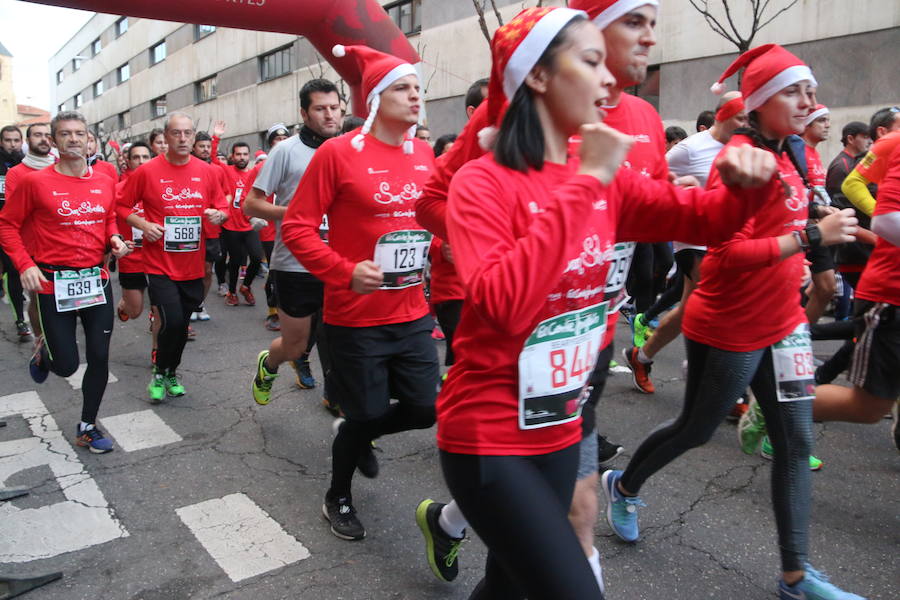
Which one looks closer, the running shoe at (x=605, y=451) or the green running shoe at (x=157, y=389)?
the running shoe at (x=605, y=451)

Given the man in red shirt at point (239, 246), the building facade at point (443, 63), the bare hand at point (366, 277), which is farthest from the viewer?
the building facade at point (443, 63)

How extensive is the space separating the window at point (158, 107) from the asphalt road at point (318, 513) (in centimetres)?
3912

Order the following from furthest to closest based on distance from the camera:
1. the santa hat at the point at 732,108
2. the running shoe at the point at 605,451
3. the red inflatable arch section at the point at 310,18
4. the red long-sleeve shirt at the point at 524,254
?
the red inflatable arch section at the point at 310,18 → the santa hat at the point at 732,108 → the running shoe at the point at 605,451 → the red long-sleeve shirt at the point at 524,254

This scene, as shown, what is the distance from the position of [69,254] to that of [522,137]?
383 centimetres

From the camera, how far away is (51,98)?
69.6m

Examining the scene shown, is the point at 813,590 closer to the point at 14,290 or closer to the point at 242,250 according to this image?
the point at 14,290

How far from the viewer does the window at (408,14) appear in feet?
70.6

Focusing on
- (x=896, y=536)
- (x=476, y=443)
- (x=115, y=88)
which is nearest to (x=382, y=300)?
(x=476, y=443)

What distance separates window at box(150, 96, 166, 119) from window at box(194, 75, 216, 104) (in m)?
5.70

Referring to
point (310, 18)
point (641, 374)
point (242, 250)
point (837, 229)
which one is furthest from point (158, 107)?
point (837, 229)

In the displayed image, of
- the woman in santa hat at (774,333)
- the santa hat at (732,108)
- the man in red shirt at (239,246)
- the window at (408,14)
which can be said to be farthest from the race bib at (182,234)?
the window at (408,14)

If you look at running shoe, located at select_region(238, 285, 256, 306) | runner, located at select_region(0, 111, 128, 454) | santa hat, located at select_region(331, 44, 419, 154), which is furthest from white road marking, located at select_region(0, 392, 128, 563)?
running shoe, located at select_region(238, 285, 256, 306)

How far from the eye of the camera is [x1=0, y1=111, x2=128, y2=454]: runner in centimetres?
453

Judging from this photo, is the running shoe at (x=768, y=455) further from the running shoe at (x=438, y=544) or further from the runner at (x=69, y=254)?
the runner at (x=69, y=254)
